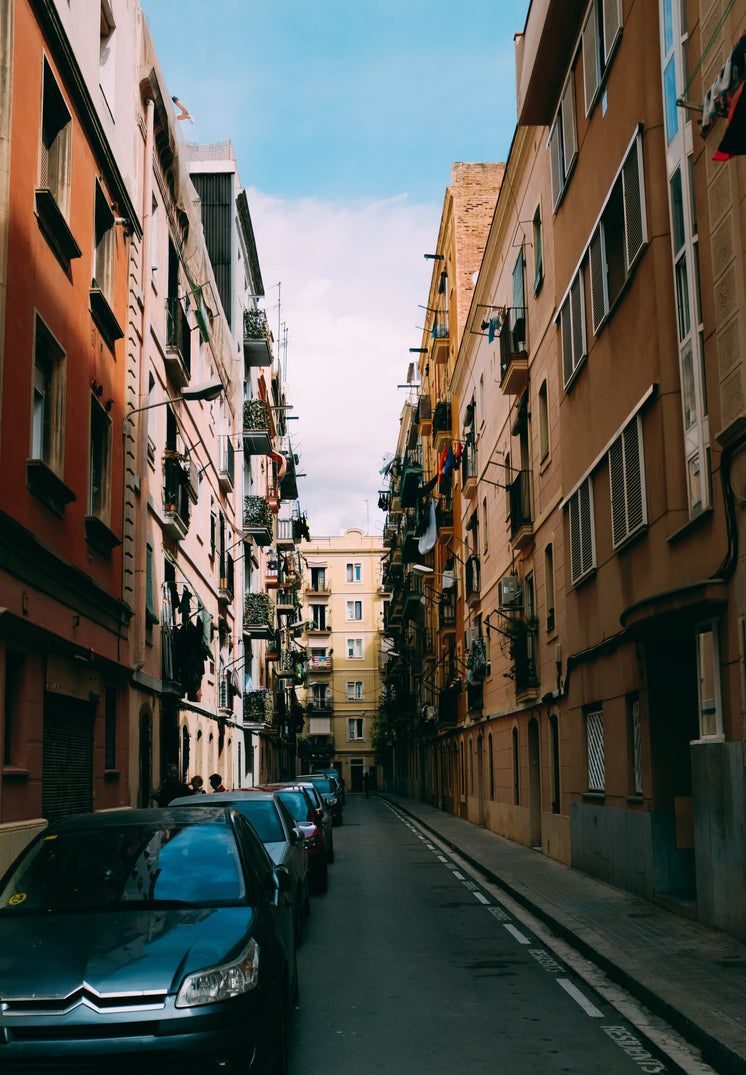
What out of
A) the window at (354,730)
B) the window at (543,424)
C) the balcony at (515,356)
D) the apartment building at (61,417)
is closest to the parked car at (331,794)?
the balcony at (515,356)

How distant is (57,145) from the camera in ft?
50.0

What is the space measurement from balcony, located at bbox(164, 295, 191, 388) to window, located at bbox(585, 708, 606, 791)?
1091 cm

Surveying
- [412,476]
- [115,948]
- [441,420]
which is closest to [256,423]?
[441,420]

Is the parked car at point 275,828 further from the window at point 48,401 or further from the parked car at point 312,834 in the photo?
the window at point 48,401

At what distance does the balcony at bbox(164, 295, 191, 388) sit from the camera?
23.7 m

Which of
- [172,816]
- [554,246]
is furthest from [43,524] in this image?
[554,246]

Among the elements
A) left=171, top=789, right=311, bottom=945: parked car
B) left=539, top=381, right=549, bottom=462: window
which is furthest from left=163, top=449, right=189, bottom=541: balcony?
left=171, top=789, right=311, bottom=945: parked car

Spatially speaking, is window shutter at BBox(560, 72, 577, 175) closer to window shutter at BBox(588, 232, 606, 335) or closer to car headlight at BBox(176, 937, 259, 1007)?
window shutter at BBox(588, 232, 606, 335)

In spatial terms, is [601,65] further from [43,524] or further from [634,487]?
[43,524]

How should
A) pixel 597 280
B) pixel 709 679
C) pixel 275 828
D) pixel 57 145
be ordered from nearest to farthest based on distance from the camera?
pixel 709 679
pixel 275 828
pixel 57 145
pixel 597 280

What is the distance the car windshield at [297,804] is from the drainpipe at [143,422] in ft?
11.4

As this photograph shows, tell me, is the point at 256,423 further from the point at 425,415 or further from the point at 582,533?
the point at 582,533

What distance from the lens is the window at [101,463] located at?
17688 mm

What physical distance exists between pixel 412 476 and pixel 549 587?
3350 cm
